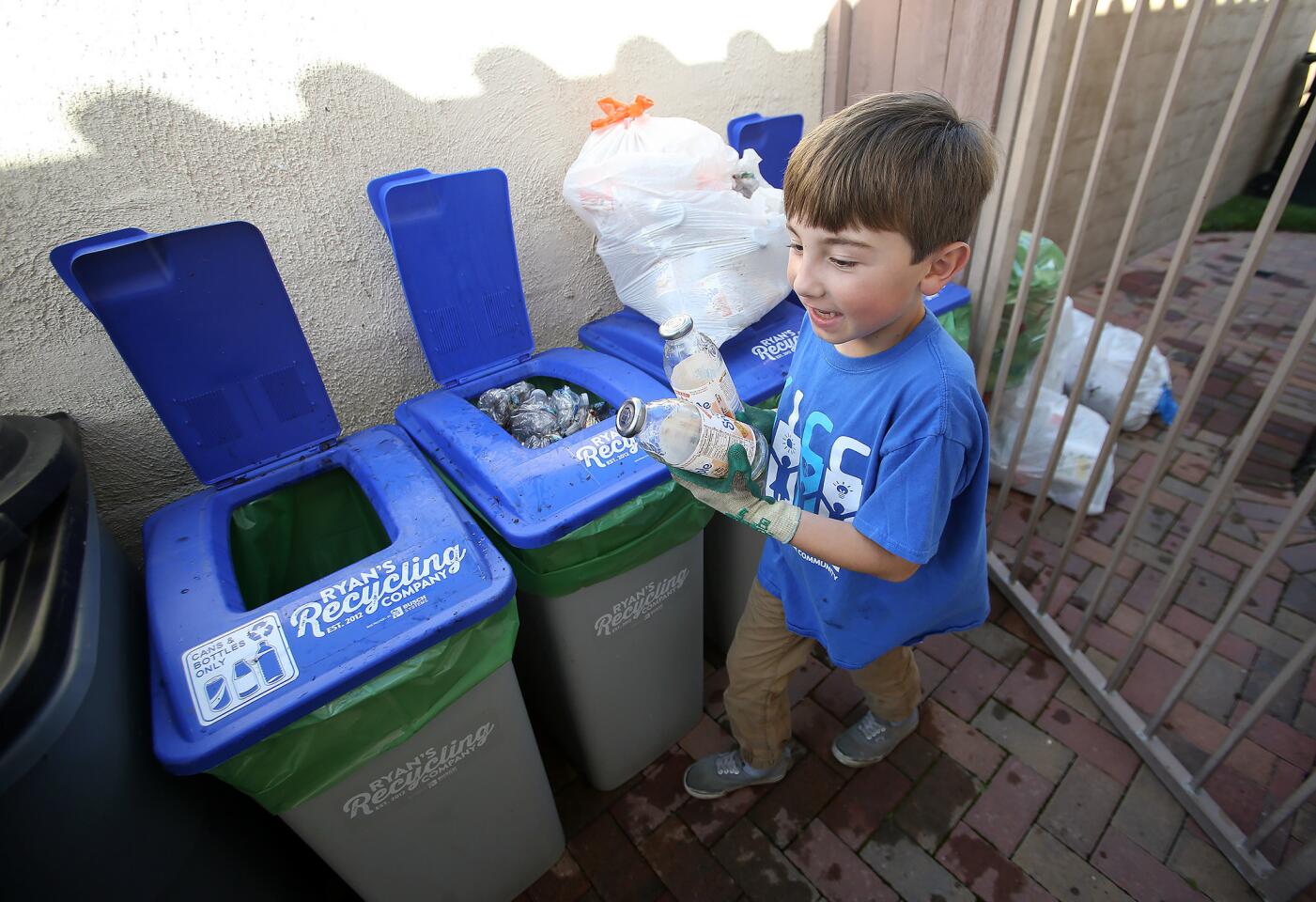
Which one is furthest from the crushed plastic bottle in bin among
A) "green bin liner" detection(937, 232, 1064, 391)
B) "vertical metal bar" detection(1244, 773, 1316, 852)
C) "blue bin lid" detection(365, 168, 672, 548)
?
"vertical metal bar" detection(1244, 773, 1316, 852)

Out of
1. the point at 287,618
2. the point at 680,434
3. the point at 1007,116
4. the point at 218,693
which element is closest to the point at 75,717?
the point at 218,693

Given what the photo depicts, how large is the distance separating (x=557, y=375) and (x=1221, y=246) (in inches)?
238

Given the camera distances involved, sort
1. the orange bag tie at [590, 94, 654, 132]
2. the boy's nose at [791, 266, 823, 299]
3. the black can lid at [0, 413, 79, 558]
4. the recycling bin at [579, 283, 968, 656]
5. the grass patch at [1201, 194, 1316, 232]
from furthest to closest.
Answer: the grass patch at [1201, 194, 1316, 232]
the orange bag tie at [590, 94, 654, 132]
the recycling bin at [579, 283, 968, 656]
the boy's nose at [791, 266, 823, 299]
the black can lid at [0, 413, 79, 558]

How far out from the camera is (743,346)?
1.85m

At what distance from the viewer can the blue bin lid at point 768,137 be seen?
2152 millimetres

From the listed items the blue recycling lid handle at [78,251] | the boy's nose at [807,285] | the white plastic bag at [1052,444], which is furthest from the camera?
the white plastic bag at [1052,444]

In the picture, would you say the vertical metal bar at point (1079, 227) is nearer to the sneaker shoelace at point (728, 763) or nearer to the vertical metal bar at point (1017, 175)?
the vertical metal bar at point (1017, 175)

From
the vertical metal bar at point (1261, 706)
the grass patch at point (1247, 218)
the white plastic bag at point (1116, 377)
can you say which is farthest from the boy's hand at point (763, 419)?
the grass patch at point (1247, 218)

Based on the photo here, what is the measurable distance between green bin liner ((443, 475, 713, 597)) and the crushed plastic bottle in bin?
0.25 metres

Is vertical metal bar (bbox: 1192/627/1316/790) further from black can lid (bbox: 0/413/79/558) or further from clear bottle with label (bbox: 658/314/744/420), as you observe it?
black can lid (bbox: 0/413/79/558)

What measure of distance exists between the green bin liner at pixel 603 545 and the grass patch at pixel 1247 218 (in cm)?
630

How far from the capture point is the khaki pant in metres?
1.64

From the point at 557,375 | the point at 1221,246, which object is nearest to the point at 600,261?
the point at 557,375

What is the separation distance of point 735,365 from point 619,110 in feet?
2.78
